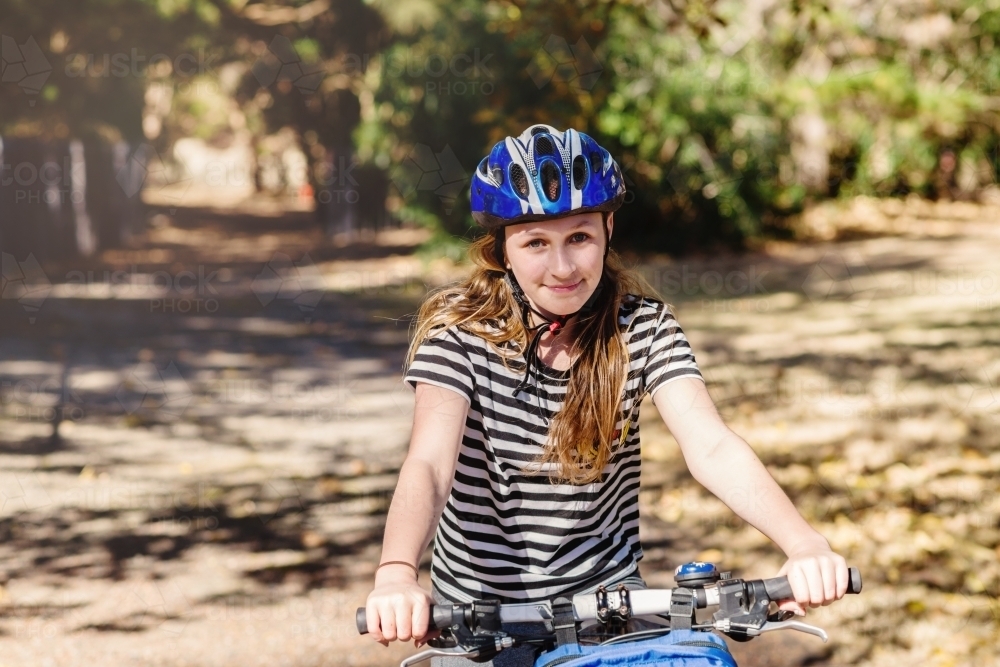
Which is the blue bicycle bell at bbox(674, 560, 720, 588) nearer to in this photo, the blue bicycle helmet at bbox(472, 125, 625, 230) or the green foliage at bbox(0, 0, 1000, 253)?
the blue bicycle helmet at bbox(472, 125, 625, 230)

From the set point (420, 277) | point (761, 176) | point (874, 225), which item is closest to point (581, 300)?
point (420, 277)

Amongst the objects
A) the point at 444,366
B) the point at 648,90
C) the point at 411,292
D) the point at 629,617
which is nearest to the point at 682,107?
the point at 648,90

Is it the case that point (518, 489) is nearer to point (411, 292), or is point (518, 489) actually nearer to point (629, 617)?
point (629, 617)

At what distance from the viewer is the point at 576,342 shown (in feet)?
8.49

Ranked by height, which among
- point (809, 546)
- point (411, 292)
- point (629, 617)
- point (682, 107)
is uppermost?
point (682, 107)

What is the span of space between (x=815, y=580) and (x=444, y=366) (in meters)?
0.96

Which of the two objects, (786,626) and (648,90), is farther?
(648,90)

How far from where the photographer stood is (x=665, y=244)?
52.9 ft

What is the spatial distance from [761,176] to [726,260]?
159 cm

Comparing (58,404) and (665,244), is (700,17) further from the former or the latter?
(665,244)

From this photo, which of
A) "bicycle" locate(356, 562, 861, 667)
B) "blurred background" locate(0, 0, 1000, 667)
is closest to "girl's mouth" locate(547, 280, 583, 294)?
"blurred background" locate(0, 0, 1000, 667)

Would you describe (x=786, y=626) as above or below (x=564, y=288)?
below

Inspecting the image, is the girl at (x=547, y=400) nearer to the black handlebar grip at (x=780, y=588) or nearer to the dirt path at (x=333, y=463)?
the black handlebar grip at (x=780, y=588)

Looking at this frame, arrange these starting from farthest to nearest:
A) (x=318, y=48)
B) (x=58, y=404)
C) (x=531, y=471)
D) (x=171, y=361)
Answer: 1. (x=318, y=48)
2. (x=171, y=361)
3. (x=58, y=404)
4. (x=531, y=471)
